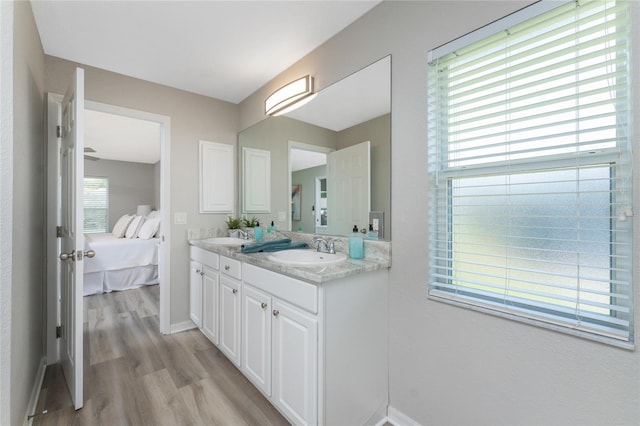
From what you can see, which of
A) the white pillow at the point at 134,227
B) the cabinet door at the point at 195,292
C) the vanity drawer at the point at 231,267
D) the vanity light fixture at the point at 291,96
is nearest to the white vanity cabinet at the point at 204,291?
the cabinet door at the point at 195,292

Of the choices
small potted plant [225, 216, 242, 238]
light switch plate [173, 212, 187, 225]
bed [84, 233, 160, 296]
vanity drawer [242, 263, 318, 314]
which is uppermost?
light switch plate [173, 212, 187, 225]

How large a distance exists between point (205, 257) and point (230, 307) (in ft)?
1.99

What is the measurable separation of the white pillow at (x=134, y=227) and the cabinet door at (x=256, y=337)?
3931 millimetres

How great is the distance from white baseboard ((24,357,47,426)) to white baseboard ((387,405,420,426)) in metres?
1.98

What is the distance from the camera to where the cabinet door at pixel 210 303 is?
7.21 ft

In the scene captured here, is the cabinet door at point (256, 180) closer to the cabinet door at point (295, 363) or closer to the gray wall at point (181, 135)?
the gray wall at point (181, 135)

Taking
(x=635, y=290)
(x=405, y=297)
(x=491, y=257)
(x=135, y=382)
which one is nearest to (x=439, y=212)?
(x=491, y=257)

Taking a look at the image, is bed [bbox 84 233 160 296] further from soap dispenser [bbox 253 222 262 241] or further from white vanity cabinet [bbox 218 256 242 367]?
white vanity cabinet [bbox 218 256 242 367]

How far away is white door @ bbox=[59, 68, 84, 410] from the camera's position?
1.55m

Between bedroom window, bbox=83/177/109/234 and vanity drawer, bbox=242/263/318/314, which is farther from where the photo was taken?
bedroom window, bbox=83/177/109/234

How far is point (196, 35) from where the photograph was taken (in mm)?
1864

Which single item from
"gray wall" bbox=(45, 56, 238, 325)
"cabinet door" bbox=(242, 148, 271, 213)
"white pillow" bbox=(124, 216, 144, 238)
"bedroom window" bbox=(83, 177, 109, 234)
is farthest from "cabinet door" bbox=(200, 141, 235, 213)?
"bedroom window" bbox=(83, 177, 109, 234)

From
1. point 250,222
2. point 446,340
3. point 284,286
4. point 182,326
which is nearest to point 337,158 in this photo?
point 284,286

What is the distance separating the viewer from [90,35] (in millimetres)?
1861
